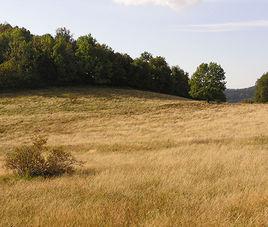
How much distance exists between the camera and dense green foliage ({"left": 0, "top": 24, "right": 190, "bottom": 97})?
218ft

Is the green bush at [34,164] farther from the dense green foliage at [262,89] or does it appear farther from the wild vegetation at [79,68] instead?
the dense green foliage at [262,89]

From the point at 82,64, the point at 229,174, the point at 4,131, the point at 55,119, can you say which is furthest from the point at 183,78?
the point at 229,174

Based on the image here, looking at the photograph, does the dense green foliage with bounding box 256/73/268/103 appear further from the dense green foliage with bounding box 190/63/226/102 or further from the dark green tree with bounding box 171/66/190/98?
the dense green foliage with bounding box 190/63/226/102

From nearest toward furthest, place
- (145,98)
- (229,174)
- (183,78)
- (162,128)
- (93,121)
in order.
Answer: (229,174) → (162,128) → (93,121) → (145,98) → (183,78)

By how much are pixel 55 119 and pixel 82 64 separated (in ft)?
87.0

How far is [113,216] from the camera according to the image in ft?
20.2

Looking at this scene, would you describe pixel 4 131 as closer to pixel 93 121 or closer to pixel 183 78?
pixel 93 121

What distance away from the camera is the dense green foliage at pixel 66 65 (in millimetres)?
66438

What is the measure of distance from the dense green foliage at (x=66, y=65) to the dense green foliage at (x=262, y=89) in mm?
27992

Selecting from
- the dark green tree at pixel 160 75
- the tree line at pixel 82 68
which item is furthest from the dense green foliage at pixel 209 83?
the dark green tree at pixel 160 75

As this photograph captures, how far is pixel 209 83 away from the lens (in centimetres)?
7519

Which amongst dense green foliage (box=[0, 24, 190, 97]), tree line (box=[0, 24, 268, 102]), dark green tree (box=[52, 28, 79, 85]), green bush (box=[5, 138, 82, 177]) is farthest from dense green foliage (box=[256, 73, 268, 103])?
green bush (box=[5, 138, 82, 177])

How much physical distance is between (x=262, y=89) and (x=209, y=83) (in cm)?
2941

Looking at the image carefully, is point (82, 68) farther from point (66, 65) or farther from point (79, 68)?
point (66, 65)
